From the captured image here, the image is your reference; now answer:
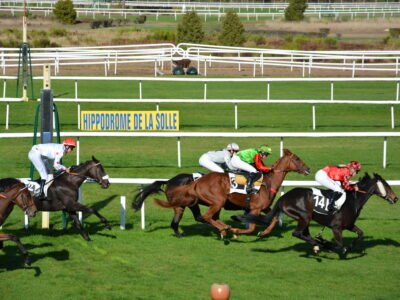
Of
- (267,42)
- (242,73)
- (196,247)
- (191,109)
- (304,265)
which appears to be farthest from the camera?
(267,42)

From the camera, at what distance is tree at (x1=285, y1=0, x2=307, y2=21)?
58.3m

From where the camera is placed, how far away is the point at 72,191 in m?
11.8

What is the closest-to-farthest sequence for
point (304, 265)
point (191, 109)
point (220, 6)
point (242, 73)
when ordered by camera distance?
1. point (304, 265)
2. point (191, 109)
3. point (242, 73)
4. point (220, 6)

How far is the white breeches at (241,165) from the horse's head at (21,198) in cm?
310

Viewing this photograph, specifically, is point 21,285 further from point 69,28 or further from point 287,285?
point 69,28

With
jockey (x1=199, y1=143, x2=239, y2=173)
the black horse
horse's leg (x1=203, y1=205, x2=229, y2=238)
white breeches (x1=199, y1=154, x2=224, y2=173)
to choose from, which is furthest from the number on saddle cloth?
white breeches (x1=199, y1=154, x2=224, y2=173)

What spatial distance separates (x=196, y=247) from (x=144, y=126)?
30.8 feet

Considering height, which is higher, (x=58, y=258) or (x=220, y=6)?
(x=220, y=6)

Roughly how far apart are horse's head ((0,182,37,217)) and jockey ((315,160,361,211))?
3543 millimetres

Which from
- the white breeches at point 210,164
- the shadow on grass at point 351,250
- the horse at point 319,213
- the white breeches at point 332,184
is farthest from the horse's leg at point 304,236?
the white breeches at point 210,164

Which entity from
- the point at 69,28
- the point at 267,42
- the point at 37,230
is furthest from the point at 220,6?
the point at 37,230

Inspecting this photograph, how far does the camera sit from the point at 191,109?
82.6 ft

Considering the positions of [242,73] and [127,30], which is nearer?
[242,73]

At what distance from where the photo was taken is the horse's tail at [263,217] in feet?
36.4
